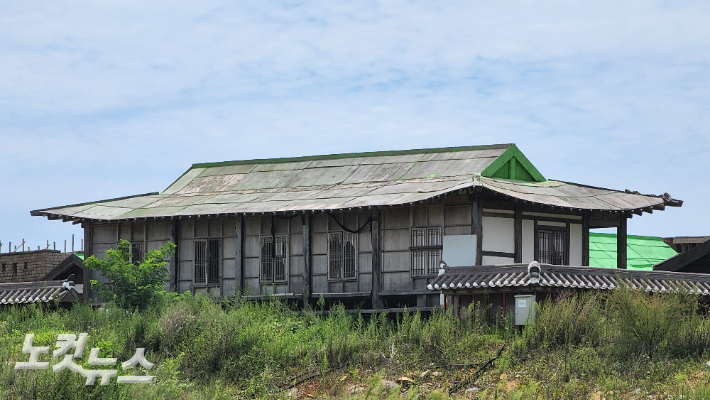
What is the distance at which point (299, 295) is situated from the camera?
2789 centimetres

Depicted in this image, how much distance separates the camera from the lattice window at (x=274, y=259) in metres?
28.7

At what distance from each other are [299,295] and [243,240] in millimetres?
2496

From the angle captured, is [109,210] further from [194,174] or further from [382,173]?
[382,173]

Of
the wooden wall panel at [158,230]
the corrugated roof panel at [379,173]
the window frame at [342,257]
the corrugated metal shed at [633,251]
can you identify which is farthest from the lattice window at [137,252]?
the corrugated metal shed at [633,251]

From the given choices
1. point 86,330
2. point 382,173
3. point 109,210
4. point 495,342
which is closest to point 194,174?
point 109,210

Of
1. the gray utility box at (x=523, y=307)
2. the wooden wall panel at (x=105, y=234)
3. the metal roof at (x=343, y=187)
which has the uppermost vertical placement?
the metal roof at (x=343, y=187)

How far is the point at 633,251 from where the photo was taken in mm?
38000

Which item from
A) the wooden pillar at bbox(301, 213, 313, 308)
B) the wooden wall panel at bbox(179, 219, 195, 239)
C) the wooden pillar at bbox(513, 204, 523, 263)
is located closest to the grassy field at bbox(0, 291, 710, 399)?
the wooden pillar at bbox(301, 213, 313, 308)

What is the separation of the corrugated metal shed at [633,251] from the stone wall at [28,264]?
19.3 meters

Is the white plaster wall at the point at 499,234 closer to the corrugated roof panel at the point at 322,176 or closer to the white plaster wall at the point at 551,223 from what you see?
the white plaster wall at the point at 551,223

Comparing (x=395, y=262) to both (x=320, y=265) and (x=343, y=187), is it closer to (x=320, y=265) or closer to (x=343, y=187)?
(x=320, y=265)

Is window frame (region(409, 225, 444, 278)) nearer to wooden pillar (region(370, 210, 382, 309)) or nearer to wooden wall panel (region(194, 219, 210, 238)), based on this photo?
wooden pillar (region(370, 210, 382, 309))

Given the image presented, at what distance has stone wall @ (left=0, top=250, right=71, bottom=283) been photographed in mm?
39094

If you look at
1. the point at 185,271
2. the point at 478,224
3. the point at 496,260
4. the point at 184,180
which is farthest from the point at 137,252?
the point at 496,260
